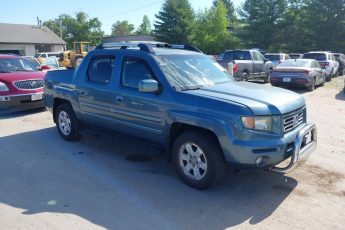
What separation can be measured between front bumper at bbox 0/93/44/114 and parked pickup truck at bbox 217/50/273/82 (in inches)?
355

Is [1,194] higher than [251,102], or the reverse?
[251,102]

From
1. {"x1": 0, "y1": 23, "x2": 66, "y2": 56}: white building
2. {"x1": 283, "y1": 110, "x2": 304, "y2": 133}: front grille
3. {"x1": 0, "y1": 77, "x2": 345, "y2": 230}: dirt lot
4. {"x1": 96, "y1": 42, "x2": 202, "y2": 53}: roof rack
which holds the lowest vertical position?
{"x1": 0, "y1": 77, "x2": 345, "y2": 230}: dirt lot

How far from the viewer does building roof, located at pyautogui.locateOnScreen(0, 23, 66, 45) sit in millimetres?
46906

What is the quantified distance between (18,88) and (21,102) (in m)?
0.39

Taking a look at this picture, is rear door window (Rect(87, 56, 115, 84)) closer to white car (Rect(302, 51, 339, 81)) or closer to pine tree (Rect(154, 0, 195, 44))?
white car (Rect(302, 51, 339, 81))

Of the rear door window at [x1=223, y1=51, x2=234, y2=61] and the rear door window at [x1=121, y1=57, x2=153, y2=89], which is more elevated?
the rear door window at [x1=223, y1=51, x2=234, y2=61]

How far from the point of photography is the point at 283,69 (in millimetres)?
15281

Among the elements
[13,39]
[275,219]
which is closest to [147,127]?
[275,219]

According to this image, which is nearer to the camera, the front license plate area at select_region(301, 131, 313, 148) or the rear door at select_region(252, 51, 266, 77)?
the front license plate area at select_region(301, 131, 313, 148)

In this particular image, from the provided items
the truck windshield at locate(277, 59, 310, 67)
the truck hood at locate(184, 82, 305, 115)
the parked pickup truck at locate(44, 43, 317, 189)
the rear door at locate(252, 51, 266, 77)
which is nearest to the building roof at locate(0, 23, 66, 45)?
the rear door at locate(252, 51, 266, 77)

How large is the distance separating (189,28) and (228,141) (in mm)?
48761

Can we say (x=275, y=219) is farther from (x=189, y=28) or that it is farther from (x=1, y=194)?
(x=189, y=28)

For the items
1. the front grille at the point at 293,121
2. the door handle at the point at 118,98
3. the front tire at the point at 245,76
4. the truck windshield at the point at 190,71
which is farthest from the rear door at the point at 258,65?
the door handle at the point at 118,98

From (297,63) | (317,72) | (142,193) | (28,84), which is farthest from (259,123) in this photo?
(317,72)
